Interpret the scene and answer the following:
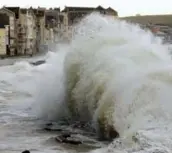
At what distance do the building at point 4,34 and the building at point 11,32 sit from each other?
0.80 meters

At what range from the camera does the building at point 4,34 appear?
84.2m

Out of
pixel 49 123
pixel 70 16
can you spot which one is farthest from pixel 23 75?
pixel 70 16

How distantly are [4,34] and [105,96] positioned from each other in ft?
234

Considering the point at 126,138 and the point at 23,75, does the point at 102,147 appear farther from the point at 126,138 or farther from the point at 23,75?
the point at 23,75

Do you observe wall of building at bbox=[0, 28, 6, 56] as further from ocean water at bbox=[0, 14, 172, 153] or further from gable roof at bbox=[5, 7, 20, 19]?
ocean water at bbox=[0, 14, 172, 153]

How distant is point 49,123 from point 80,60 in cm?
318

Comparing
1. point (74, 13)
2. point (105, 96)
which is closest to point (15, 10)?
point (74, 13)

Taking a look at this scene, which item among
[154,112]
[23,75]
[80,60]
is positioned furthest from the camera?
[23,75]

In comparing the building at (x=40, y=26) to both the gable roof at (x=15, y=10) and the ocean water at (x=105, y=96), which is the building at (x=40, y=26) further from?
the ocean water at (x=105, y=96)

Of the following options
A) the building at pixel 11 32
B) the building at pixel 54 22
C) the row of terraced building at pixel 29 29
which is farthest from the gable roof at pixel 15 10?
the building at pixel 54 22

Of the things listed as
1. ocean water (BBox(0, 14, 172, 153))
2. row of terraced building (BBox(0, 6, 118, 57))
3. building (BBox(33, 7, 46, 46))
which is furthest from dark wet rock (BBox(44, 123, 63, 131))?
building (BBox(33, 7, 46, 46))

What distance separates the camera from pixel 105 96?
14930 mm

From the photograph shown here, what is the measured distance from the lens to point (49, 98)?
20.2m

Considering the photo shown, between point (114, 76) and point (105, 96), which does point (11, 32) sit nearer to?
point (114, 76)
